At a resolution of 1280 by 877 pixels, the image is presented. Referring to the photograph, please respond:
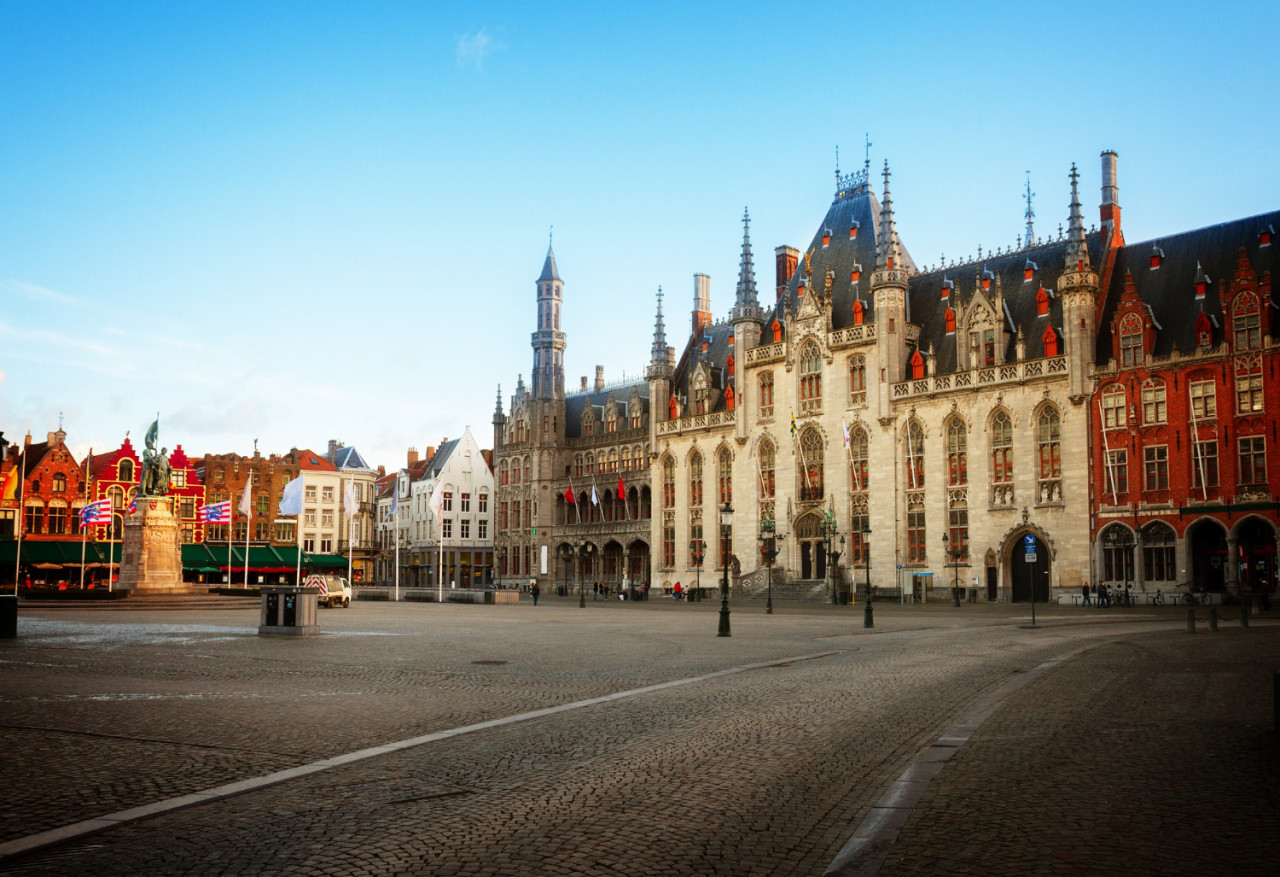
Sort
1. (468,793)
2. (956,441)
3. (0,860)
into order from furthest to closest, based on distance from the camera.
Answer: (956,441) → (468,793) → (0,860)

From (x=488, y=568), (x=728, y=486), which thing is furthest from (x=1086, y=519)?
(x=488, y=568)

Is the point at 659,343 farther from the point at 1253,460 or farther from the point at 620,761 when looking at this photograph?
the point at 620,761

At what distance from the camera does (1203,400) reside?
163 ft

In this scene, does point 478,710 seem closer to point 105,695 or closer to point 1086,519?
point 105,695

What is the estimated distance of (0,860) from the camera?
6.62m

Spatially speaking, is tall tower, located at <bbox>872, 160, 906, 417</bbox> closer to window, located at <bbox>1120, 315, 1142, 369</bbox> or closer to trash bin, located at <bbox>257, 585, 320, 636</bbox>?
window, located at <bbox>1120, 315, 1142, 369</bbox>

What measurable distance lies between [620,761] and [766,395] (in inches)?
2459

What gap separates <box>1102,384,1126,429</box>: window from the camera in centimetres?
5244

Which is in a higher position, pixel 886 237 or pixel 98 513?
pixel 886 237

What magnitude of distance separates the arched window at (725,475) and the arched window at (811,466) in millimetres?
6797

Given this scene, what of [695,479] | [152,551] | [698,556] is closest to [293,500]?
[152,551]

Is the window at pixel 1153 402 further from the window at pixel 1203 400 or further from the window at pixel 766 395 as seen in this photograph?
the window at pixel 766 395

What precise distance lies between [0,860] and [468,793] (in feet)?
10.9

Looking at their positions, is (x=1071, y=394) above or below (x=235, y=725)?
above
